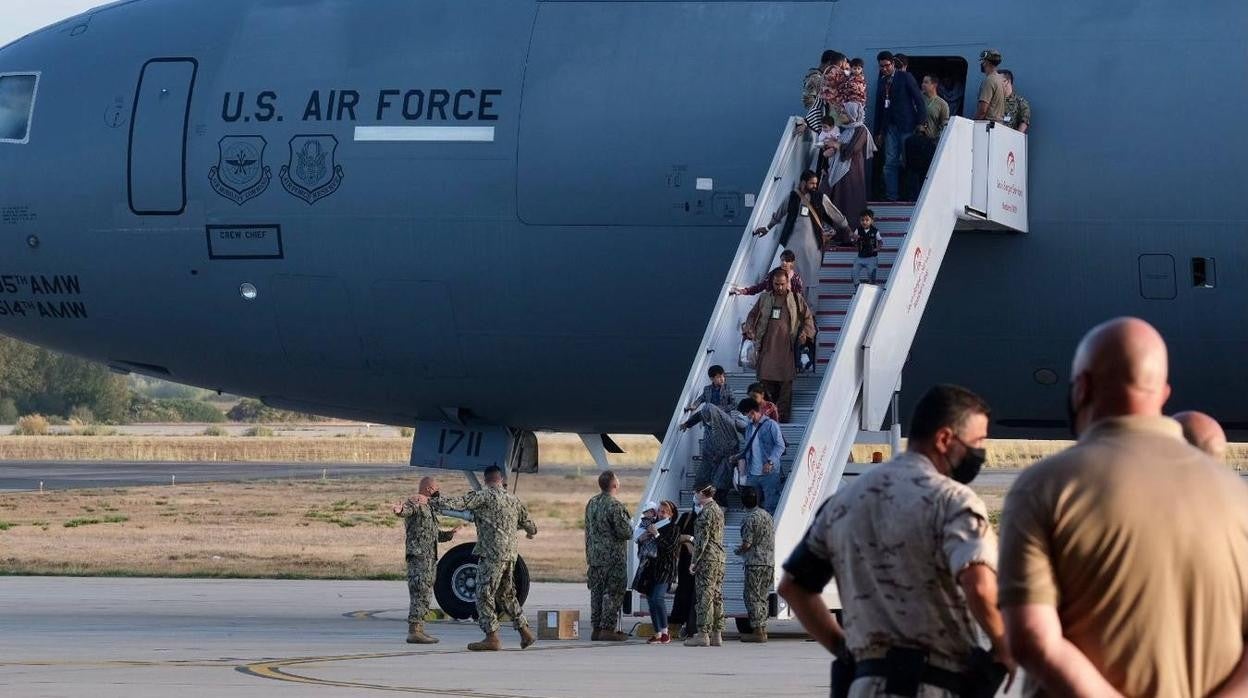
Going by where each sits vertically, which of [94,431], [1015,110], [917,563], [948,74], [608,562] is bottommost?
[608,562]

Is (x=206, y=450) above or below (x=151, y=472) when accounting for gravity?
above

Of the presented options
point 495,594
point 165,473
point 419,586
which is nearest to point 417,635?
point 419,586

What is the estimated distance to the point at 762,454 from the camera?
17.4m

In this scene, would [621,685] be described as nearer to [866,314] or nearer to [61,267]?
[866,314]

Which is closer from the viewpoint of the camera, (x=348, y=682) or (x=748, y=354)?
(x=348, y=682)

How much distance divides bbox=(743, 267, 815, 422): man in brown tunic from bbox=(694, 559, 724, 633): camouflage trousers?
153 centimetres

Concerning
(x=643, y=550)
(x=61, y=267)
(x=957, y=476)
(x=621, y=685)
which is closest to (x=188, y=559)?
(x=61, y=267)

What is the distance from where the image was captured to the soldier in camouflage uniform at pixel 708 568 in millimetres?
17594

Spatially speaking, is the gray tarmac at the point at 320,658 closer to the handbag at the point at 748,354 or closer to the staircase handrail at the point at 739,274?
the staircase handrail at the point at 739,274

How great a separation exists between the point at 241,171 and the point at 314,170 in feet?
2.53

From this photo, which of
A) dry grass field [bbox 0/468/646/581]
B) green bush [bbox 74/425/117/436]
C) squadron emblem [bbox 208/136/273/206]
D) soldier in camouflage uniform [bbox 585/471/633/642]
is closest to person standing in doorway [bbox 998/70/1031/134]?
soldier in camouflage uniform [bbox 585/471/633/642]

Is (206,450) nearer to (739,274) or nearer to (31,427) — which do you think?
(31,427)

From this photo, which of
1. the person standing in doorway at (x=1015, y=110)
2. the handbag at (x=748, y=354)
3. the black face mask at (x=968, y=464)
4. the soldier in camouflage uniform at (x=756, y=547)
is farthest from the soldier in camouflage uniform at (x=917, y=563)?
the person standing in doorway at (x=1015, y=110)

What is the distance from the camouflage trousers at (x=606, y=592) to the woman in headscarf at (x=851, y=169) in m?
4.08
